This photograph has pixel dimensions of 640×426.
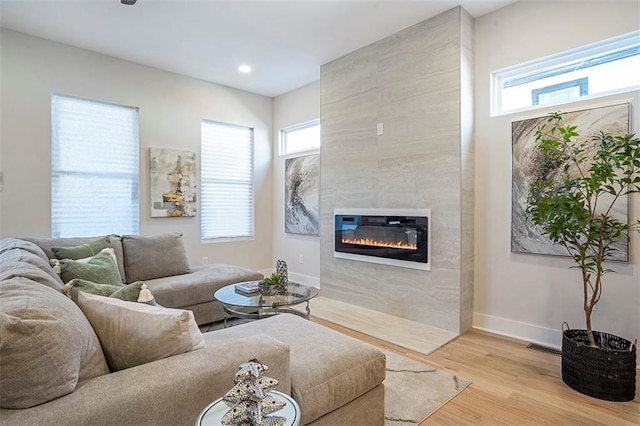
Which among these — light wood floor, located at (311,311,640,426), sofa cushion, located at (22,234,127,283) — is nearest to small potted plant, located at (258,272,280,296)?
light wood floor, located at (311,311,640,426)

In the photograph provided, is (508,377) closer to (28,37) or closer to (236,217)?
(236,217)

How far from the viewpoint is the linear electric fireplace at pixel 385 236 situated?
3326mm

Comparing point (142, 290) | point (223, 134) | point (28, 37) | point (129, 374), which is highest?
point (28, 37)

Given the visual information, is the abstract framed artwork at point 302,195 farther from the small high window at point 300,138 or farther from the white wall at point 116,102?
the white wall at point 116,102

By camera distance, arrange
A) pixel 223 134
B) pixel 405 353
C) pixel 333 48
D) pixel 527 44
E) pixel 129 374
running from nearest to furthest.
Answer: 1. pixel 129 374
2. pixel 405 353
3. pixel 527 44
4. pixel 333 48
5. pixel 223 134

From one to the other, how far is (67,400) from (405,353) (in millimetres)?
2342

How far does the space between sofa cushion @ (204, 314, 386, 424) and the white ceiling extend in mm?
2767

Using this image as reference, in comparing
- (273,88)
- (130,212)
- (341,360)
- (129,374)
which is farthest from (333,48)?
(129,374)

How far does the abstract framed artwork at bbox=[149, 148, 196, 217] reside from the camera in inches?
169

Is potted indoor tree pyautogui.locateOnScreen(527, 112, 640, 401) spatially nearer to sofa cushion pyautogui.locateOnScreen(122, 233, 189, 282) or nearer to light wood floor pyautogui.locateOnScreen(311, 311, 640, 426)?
light wood floor pyautogui.locateOnScreen(311, 311, 640, 426)

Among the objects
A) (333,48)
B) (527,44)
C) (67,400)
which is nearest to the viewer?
(67,400)

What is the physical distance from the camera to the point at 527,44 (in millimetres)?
2920

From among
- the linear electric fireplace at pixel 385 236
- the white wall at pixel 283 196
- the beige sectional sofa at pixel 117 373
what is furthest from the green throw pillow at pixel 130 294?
the white wall at pixel 283 196

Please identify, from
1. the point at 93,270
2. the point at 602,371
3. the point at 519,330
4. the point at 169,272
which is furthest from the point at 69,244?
the point at 602,371
